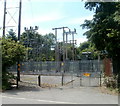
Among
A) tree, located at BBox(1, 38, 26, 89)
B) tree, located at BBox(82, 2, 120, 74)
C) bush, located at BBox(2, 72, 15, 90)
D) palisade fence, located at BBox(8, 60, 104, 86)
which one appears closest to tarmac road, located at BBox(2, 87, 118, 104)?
bush, located at BBox(2, 72, 15, 90)

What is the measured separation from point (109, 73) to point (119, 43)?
489cm

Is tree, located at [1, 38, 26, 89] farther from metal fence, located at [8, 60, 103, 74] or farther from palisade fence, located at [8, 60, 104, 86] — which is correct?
metal fence, located at [8, 60, 103, 74]

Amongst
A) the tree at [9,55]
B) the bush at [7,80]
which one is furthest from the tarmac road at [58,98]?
the tree at [9,55]

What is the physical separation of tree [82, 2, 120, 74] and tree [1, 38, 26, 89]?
18.5 feet

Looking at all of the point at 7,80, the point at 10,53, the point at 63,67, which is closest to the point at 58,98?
the point at 7,80

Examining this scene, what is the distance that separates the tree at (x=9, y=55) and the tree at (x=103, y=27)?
18.5ft

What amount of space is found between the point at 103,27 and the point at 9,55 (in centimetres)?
753

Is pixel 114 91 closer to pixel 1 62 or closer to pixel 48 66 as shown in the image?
pixel 1 62

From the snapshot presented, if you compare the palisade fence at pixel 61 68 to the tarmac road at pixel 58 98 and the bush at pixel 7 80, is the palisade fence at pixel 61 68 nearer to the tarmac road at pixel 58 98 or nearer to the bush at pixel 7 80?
the bush at pixel 7 80

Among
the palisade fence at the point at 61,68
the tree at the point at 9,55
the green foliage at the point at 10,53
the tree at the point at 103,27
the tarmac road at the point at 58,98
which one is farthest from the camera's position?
the palisade fence at the point at 61,68

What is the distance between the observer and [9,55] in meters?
16.7

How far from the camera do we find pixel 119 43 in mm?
14375

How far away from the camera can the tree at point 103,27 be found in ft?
47.9

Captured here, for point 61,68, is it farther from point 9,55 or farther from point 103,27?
point 103,27
